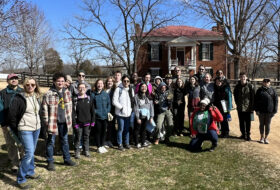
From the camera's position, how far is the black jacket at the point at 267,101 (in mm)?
5219

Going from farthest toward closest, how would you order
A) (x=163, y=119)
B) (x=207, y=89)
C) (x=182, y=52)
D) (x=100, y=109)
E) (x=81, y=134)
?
(x=182, y=52) < (x=207, y=89) < (x=163, y=119) < (x=100, y=109) < (x=81, y=134)

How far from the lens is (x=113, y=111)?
202 inches

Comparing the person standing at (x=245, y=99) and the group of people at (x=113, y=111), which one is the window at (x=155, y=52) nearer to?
the group of people at (x=113, y=111)

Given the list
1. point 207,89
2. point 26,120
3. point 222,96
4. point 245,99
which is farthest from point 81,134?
point 245,99

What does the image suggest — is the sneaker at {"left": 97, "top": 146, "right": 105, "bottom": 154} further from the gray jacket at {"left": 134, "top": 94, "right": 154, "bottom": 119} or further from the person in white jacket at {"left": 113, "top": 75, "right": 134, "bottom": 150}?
the gray jacket at {"left": 134, "top": 94, "right": 154, "bottom": 119}

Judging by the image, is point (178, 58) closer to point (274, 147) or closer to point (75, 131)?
point (274, 147)

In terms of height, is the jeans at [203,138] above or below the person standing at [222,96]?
below

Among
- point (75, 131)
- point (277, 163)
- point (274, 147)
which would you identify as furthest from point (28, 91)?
point (274, 147)

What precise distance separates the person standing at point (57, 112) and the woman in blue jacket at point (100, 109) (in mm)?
820

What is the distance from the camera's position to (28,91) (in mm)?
3357

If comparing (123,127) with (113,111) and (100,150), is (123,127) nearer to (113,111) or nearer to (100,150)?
(113,111)

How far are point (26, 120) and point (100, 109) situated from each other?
1.70 metres

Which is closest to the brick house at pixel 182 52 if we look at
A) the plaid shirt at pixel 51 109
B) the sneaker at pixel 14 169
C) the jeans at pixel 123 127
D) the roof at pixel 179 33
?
the roof at pixel 179 33

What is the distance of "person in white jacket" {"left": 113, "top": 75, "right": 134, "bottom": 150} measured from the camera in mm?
4840
